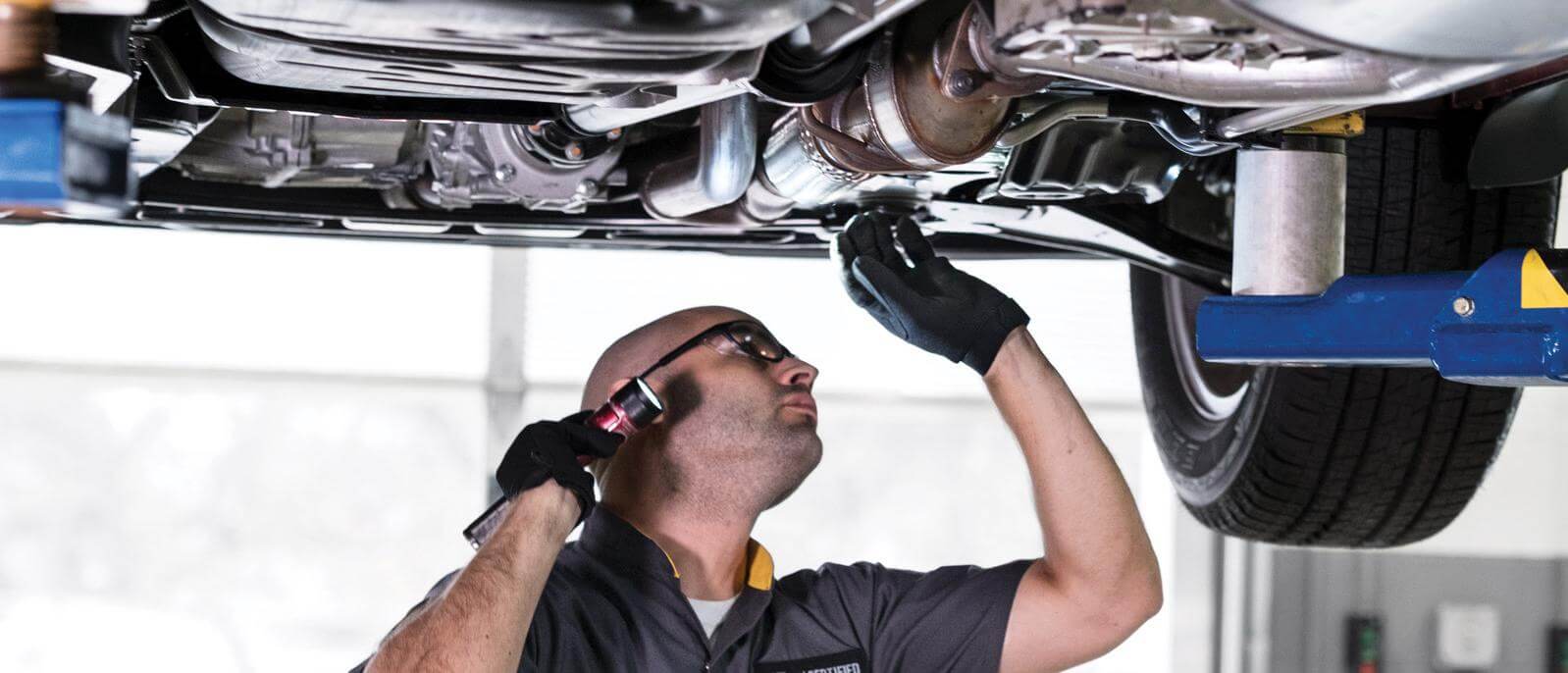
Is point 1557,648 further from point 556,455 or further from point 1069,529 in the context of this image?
point 556,455

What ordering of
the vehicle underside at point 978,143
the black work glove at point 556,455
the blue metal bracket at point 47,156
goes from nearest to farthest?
the blue metal bracket at point 47,156 → the vehicle underside at point 978,143 → the black work glove at point 556,455

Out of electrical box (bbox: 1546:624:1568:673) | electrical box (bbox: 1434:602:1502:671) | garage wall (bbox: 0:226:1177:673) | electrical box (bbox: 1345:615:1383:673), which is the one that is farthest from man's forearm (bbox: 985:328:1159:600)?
electrical box (bbox: 1546:624:1568:673)

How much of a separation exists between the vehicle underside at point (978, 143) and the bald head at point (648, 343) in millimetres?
123

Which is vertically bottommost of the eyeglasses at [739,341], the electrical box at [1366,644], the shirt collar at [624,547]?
the electrical box at [1366,644]

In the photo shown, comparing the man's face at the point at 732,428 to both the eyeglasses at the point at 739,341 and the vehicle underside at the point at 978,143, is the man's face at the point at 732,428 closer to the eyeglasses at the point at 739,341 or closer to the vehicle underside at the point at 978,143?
the eyeglasses at the point at 739,341

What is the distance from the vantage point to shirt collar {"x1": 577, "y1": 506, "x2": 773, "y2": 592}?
1635 mm

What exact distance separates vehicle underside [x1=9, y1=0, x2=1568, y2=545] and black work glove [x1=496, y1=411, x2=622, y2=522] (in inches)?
10.7

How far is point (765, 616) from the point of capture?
68.2 inches

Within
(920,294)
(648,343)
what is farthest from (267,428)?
(920,294)

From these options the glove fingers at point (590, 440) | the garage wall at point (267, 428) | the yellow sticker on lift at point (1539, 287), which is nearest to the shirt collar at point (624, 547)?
the glove fingers at point (590, 440)

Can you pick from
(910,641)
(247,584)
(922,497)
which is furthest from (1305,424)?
(247,584)

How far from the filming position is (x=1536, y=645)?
16.4ft

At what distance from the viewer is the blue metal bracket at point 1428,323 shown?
1164mm

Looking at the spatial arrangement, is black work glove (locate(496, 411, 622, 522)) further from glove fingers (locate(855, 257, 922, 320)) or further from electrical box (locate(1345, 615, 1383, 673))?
electrical box (locate(1345, 615, 1383, 673))
